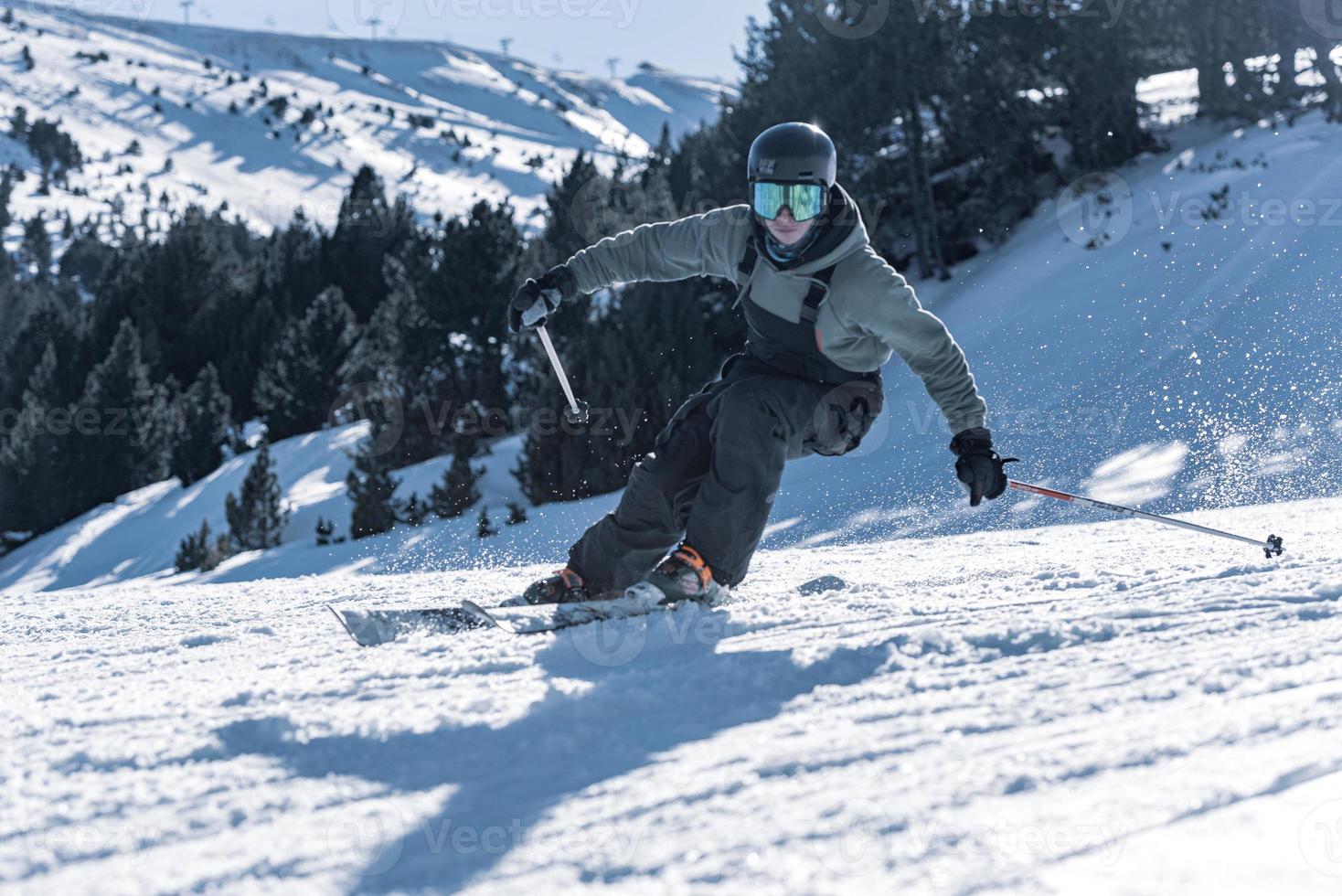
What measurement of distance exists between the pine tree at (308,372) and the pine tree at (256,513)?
859 centimetres

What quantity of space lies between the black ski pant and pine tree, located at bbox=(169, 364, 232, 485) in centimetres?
2434

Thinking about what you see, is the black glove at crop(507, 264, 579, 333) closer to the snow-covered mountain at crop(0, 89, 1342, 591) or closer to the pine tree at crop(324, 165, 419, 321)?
the snow-covered mountain at crop(0, 89, 1342, 591)

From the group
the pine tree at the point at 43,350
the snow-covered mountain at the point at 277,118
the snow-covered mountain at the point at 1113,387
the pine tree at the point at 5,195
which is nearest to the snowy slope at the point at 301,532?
the snow-covered mountain at the point at 1113,387

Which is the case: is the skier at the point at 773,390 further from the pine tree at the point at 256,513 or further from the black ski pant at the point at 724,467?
the pine tree at the point at 256,513

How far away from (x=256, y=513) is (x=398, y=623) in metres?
15.2

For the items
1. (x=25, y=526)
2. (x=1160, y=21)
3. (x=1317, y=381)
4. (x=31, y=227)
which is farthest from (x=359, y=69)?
(x=1317, y=381)

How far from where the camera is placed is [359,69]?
141750 mm

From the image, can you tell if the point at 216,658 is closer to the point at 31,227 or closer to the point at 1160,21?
the point at 1160,21

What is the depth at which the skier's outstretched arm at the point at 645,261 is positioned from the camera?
366 centimetres

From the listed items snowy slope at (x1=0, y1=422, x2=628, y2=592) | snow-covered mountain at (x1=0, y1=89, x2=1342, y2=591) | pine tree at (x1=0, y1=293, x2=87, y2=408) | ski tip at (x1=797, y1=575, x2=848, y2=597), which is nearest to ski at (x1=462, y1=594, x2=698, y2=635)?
ski tip at (x1=797, y1=575, x2=848, y2=597)

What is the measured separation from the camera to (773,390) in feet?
11.1

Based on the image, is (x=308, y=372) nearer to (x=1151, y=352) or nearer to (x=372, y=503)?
(x=372, y=503)

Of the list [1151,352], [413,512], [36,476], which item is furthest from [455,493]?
[36,476]

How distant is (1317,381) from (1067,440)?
2040 millimetres
